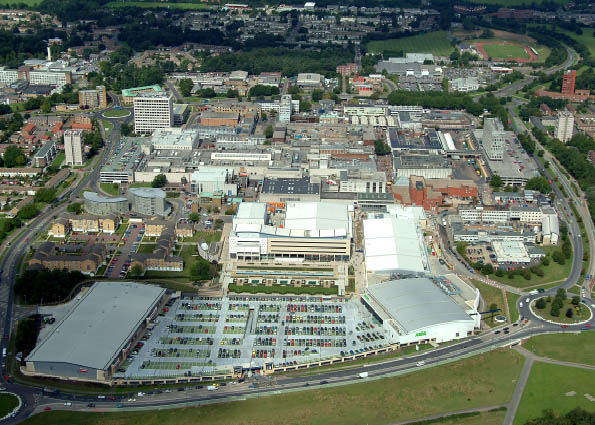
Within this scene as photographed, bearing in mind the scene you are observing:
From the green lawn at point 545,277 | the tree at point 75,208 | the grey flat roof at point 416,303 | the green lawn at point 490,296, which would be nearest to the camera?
the grey flat roof at point 416,303

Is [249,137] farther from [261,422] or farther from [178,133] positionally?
[261,422]

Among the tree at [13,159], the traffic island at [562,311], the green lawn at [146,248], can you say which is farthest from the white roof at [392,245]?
the tree at [13,159]

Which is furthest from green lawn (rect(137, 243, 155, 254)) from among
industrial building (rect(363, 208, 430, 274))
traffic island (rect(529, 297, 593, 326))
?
traffic island (rect(529, 297, 593, 326))

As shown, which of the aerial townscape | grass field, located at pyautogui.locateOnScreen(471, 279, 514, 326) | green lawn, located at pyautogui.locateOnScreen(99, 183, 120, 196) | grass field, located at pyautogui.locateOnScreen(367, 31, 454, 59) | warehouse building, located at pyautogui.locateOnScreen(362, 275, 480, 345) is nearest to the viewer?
the aerial townscape

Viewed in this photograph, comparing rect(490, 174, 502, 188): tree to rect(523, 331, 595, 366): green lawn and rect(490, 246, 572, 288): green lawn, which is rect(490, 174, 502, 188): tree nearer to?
rect(490, 246, 572, 288): green lawn

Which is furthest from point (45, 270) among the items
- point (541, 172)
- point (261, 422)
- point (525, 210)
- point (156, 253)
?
point (541, 172)

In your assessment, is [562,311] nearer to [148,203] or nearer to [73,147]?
[148,203]

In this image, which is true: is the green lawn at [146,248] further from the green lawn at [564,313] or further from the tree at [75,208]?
the green lawn at [564,313]
